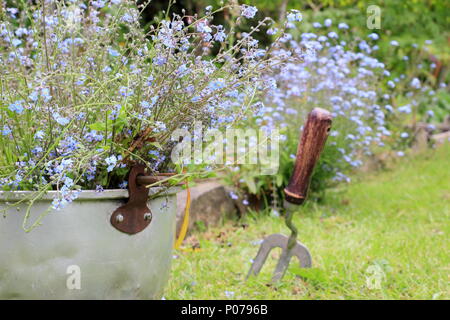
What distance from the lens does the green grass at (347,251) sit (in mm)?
1991

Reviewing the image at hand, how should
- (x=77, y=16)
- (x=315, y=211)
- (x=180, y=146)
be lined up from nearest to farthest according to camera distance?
(x=180, y=146), (x=77, y=16), (x=315, y=211)

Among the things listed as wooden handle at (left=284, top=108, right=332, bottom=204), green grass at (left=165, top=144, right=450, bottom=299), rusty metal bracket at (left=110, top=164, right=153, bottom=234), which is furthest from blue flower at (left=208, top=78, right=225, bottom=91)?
green grass at (left=165, top=144, right=450, bottom=299)

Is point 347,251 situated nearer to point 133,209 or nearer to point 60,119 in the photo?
point 133,209

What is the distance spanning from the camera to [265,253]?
84.5 inches

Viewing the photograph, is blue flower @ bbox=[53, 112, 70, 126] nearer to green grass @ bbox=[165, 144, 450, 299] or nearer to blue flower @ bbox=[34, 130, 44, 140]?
blue flower @ bbox=[34, 130, 44, 140]

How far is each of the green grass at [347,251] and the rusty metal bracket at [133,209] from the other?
0.62 m

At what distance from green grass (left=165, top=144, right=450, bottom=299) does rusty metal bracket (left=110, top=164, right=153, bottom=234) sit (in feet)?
2.04

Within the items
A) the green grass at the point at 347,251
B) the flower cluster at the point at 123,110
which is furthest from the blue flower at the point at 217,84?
the green grass at the point at 347,251

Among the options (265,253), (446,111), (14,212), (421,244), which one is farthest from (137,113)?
(446,111)

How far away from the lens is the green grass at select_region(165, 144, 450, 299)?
1991 mm

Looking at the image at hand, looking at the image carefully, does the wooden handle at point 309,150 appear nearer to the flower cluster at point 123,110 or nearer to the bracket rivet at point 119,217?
the flower cluster at point 123,110

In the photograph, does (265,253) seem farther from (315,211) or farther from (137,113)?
(315,211)

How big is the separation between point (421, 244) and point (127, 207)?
1537 millimetres

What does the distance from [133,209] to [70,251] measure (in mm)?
181
